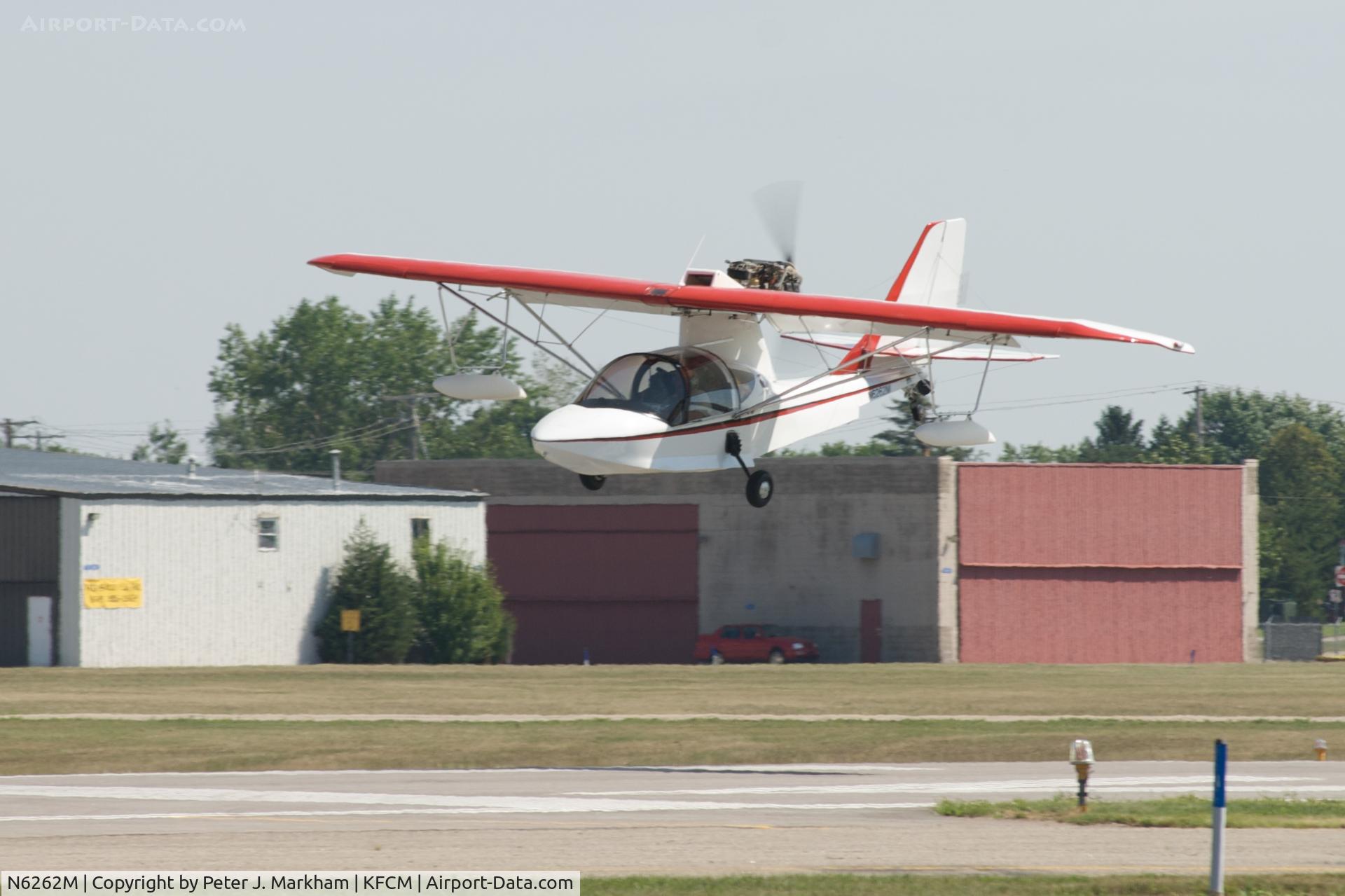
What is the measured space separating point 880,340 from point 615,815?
1035 centimetres

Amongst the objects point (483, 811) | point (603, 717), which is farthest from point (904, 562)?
point (483, 811)

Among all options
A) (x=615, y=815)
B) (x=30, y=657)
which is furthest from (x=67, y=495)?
(x=615, y=815)

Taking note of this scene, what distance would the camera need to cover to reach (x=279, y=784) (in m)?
28.0

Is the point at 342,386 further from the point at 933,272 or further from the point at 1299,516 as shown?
the point at 933,272

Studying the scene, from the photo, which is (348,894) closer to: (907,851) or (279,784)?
(907,851)

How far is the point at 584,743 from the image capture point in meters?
33.9

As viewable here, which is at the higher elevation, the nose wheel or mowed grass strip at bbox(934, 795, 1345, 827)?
the nose wheel

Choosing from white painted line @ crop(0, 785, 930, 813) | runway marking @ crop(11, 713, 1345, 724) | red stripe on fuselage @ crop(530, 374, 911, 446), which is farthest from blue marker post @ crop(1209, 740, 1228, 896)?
runway marking @ crop(11, 713, 1345, 724)

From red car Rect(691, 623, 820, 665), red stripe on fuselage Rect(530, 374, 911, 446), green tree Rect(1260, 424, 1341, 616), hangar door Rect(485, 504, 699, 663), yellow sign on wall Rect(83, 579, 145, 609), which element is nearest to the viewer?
red stripe on fuselage Rect(530, 374, 911, 446)

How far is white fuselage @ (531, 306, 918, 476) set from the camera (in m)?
23.8

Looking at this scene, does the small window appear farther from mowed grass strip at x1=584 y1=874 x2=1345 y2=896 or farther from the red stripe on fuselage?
mowed grass strip at x1=584 y1=874 x2=1345 y2=896

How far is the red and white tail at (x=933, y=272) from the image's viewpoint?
1308 inches

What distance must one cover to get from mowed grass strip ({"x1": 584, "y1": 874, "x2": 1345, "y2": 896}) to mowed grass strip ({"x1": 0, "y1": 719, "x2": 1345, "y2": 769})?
441 inches

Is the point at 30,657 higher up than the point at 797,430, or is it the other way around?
the point at 797,430
